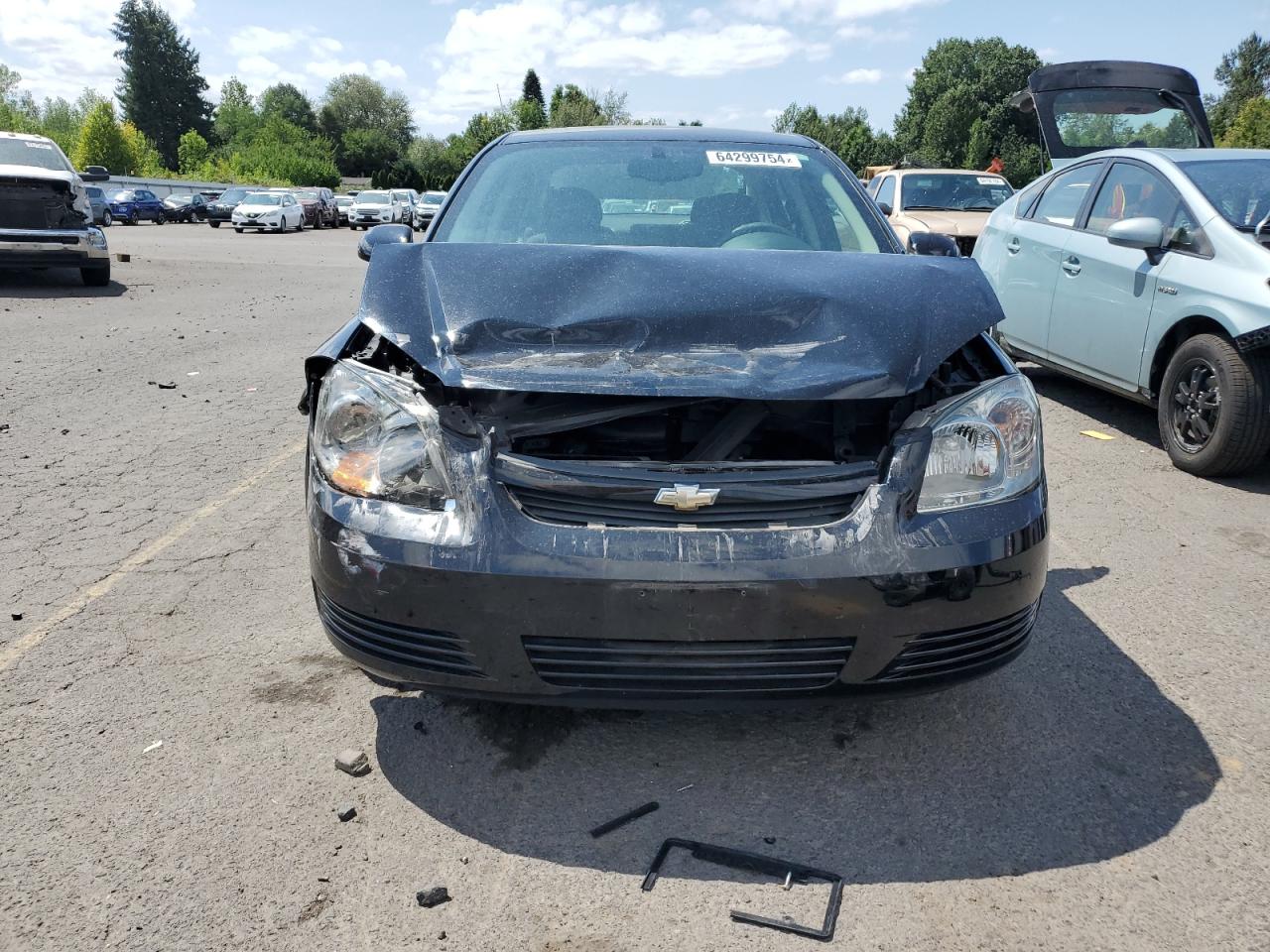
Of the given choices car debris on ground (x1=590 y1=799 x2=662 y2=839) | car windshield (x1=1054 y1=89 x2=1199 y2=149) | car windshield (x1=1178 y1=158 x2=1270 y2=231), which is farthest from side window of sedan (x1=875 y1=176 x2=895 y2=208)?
car debris on ground (x1=590 y1=799 x2=662 y2=839)

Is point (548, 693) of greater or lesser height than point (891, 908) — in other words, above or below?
above

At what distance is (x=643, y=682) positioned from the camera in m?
2.28

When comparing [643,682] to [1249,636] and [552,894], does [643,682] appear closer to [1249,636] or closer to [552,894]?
[552,894]

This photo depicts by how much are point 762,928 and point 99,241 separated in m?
14.4

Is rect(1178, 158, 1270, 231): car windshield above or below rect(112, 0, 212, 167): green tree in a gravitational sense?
below

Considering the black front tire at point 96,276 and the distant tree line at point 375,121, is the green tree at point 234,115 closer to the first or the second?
the distant tree line at point 375,121

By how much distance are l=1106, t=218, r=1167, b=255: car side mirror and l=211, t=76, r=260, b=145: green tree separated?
11994 centimetres

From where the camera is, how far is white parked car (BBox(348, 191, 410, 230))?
44.0m

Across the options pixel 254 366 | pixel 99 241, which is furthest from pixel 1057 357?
pixel 99 241

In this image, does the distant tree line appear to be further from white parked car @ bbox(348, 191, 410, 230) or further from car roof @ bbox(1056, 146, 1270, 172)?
car roof @ bbox(1056, 146, 1270, 172)

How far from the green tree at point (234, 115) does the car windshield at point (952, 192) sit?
113045mm

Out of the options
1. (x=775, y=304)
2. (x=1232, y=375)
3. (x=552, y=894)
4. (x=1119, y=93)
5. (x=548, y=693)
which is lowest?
(x=552, y=894)

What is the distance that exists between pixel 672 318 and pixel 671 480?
0.49 m

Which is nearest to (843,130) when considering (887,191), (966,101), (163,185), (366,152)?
(966,101)
